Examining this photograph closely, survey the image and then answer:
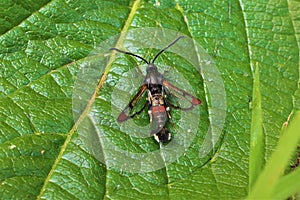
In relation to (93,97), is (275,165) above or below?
above

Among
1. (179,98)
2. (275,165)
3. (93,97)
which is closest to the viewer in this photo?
(275,165)

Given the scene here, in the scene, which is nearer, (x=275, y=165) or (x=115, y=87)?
(x=275, y=165)

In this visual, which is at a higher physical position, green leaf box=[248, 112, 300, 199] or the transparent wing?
green leaf box=[248, 112, 300, 199]

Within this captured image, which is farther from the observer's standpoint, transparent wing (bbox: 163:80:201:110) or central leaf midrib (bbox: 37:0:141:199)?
transparent wing (bbox: 163:80:201:110)

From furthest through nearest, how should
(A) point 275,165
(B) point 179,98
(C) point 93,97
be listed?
(B) point 179,98 < (C) point 93,97 < (A) point 275,165

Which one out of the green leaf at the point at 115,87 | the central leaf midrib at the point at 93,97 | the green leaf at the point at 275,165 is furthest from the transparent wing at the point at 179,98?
the green leaf at the point at 275,165

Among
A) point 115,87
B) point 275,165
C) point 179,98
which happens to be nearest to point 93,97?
point 115,87

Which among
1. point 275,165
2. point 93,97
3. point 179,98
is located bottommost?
point 179,98

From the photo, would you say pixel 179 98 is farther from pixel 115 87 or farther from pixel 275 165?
pixel 275 165

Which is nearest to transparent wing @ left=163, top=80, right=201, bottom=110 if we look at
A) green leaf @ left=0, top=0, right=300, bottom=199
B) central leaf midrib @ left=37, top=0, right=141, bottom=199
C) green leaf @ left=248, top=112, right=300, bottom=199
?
green leaf @ left=0, top=0, right=300, bottom=199

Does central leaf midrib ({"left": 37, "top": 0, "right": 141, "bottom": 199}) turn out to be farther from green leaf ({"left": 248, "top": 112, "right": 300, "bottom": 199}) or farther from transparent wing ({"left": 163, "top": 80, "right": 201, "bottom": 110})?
green leaf ({"left": 248, "top": 112, "right": 300, "bottom": 199})

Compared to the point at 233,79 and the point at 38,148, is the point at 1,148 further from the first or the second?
the point at 233,79
